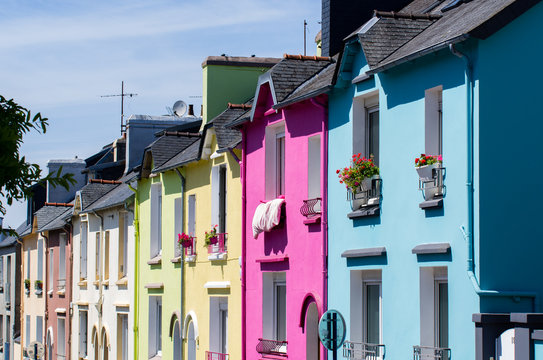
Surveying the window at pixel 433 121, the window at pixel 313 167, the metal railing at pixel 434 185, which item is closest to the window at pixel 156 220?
the window at pixel 313 167

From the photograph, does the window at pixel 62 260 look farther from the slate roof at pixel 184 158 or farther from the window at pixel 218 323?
the window at pixel 218 323

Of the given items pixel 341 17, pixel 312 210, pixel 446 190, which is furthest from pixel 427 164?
pixel 341 17

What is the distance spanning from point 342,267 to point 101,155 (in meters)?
31.0

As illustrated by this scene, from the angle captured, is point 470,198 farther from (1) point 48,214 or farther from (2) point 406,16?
(1) point 48,214

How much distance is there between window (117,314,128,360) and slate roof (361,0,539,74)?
17.0 metres

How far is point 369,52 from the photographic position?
56.7 ft

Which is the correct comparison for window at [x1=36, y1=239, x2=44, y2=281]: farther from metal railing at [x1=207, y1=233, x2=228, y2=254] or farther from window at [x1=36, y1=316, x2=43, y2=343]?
metal railing at [x1=207, y1=233, x2=228, y2=254]

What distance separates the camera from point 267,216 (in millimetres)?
21172

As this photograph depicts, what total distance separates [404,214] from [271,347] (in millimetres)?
6198

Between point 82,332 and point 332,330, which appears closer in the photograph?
point 332,330

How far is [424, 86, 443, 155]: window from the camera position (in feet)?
51.9

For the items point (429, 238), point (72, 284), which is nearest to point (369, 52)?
point (429, 238)

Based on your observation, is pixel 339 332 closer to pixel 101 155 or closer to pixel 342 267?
pixel 342 267

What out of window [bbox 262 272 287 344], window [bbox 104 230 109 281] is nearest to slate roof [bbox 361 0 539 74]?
window [bbox 262 272 287 344]
